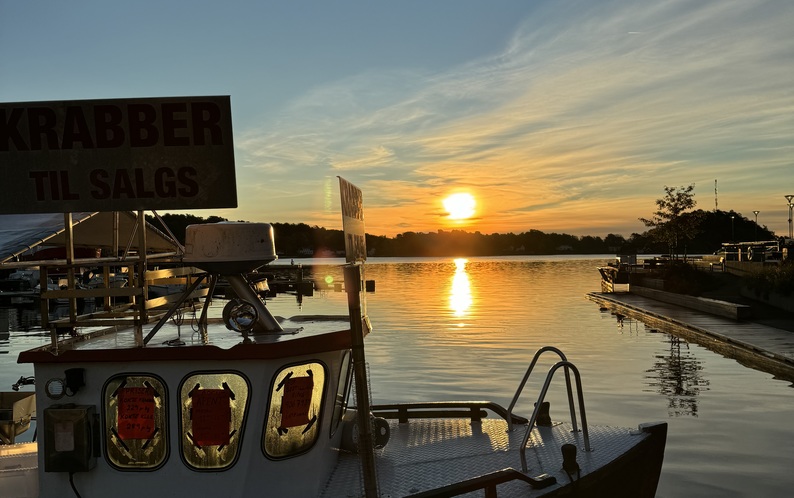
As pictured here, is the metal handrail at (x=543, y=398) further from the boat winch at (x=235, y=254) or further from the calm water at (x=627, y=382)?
the boat winch at (x=235, y=254)

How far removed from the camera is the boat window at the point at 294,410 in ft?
26.7

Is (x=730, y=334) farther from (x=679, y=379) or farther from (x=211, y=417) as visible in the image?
(x=211, y=417)

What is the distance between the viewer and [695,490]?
16.5 m

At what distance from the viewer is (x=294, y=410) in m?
8.36

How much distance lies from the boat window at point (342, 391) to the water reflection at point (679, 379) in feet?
57.3

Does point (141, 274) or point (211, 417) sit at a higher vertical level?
point (141, 274)

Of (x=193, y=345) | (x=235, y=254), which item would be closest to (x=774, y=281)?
(x=235, y=254)

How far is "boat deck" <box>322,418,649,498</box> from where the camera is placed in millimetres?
9203

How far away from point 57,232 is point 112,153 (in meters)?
2.59

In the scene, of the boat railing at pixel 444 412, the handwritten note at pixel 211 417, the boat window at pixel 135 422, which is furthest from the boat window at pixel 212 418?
the boat railing at pixel 444 412

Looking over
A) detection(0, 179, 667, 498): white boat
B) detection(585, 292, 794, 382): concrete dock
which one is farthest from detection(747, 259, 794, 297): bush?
detection(0, 179, 667, 498): white boat

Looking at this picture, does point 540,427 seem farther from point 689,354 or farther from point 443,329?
point 443,329

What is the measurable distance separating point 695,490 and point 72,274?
14050 mm

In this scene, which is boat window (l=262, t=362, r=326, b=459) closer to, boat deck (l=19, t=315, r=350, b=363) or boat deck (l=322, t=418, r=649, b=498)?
boat deck (l=19, t=315, r=350, b=363)
